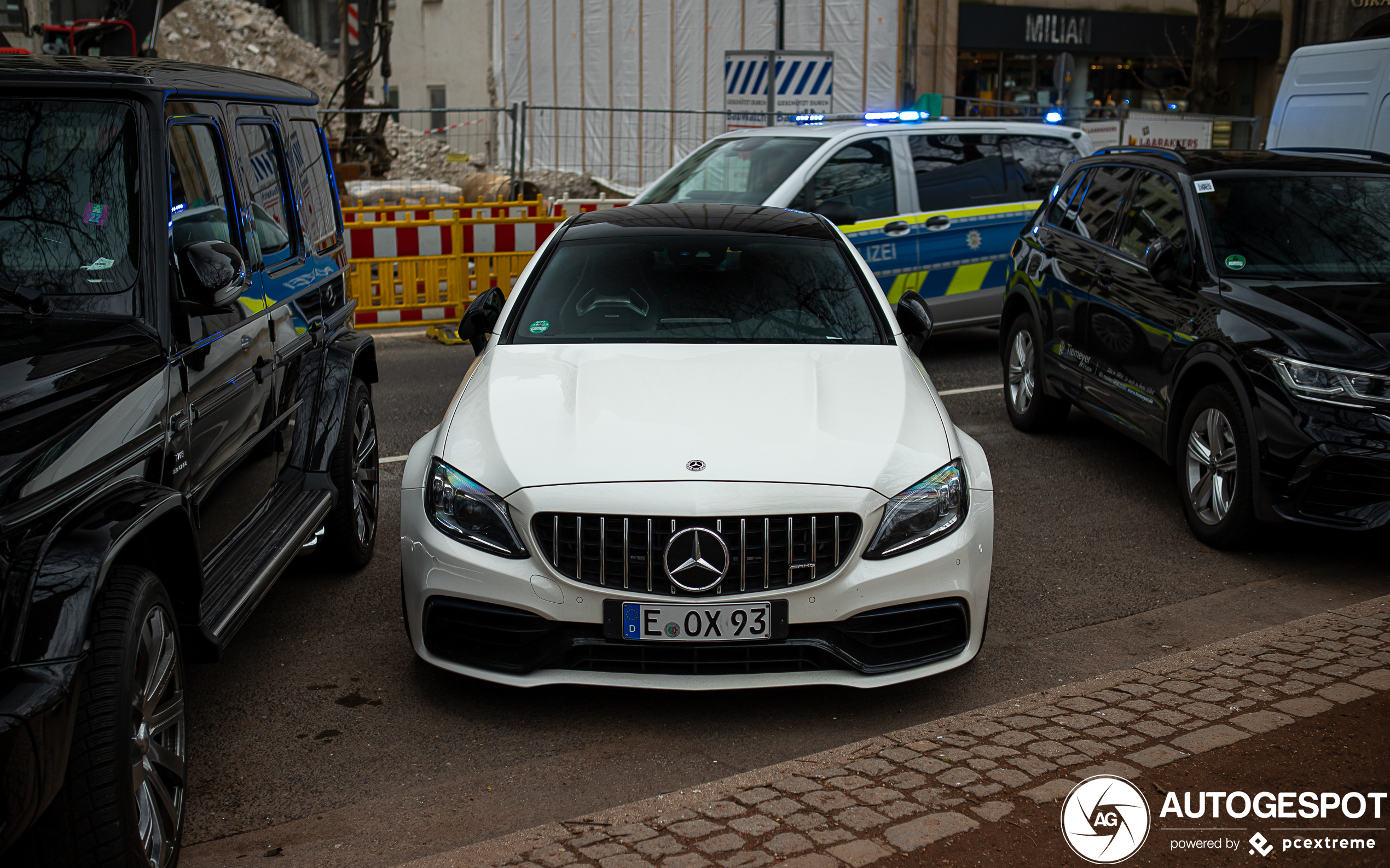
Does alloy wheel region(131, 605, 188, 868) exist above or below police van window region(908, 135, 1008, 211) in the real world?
below

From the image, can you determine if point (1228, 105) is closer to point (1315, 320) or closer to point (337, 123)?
point (337, 123)

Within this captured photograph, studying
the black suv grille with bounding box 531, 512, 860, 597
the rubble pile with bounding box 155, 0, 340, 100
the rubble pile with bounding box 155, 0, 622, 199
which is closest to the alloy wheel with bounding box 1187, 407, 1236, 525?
the black suv grille with bounding box 531, 512, 860, 597

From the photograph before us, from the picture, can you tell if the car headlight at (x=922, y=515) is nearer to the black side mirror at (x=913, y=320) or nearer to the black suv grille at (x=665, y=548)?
the black suv grille at (x=665, y=548)

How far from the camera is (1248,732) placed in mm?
3732

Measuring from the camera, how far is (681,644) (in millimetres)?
3799

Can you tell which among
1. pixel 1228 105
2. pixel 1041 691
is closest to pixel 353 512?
pixel 1041 691

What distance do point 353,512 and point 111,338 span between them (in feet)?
6.66

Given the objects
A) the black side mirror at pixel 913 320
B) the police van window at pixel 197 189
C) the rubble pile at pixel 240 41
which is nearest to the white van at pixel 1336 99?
the black side mirror at pixel 913 320

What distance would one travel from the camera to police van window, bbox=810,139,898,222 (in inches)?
376

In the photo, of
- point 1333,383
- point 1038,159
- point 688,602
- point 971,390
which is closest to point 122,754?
point 688,602

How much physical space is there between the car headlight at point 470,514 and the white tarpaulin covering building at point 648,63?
16306 millimetres

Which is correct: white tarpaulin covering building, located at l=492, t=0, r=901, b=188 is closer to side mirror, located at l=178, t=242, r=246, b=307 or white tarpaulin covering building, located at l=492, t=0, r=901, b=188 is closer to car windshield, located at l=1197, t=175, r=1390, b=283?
car windshield, located at l=1197, t=175, r=1390, b=283

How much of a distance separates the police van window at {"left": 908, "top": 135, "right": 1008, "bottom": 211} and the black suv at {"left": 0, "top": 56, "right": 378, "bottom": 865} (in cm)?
583

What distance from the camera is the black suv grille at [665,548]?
3779mm
